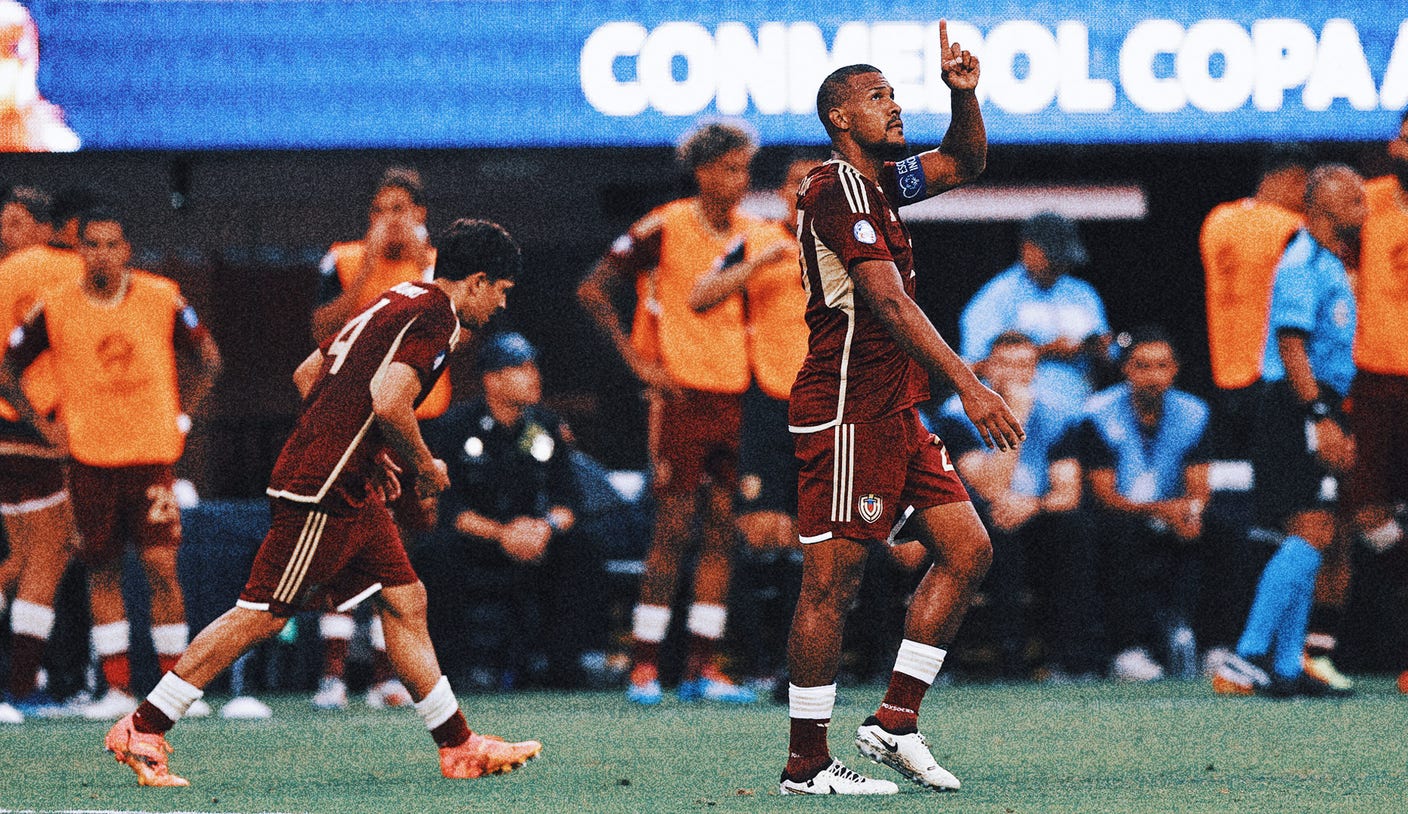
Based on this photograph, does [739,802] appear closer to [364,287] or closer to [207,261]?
[364,287]

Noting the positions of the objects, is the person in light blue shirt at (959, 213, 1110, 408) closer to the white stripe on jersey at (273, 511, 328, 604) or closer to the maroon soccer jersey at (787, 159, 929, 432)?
the maroon soccer jersey at (787, 159, 929, 432)

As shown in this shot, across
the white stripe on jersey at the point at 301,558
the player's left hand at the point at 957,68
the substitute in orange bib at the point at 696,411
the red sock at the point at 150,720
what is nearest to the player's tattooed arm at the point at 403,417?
the white stripe on jersey at the point at 301,558

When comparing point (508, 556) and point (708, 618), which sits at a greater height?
point (508, 556)

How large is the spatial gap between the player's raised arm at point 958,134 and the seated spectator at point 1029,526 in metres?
3.87

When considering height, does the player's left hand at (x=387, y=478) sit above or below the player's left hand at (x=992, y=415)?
below

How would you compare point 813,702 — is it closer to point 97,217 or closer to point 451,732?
point 451,732

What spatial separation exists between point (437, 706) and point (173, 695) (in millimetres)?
712

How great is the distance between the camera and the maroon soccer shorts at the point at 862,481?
4.92 meters

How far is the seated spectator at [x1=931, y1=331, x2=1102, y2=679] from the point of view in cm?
898

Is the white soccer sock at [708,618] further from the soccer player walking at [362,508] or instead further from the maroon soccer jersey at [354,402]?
the maroon soccer jersey at [354,402]

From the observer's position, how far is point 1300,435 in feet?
25.0

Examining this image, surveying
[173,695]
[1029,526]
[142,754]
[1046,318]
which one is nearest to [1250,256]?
[1046,318]

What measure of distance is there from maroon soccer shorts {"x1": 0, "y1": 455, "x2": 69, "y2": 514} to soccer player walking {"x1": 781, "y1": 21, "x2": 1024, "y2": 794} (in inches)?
167

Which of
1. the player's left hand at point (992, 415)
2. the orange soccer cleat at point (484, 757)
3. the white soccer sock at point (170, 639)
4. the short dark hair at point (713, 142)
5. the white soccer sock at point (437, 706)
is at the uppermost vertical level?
the short dark hair at point (713, 142)
